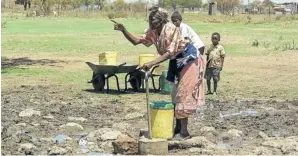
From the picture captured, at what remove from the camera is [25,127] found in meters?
8.85

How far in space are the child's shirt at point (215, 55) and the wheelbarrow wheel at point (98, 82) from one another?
7.20 feet

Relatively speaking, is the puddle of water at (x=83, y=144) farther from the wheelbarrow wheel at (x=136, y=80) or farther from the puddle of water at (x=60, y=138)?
the wheelbarrow wheel at (x=136, y=80)

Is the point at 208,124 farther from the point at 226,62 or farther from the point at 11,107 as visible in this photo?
the point at 226,62

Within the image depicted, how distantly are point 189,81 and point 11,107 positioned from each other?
407 centimetres

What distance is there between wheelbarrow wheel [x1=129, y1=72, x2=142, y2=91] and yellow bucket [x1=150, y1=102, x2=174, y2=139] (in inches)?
203

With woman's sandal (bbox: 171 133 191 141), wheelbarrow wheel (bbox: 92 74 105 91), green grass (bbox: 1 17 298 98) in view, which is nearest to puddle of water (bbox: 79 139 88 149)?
woman's sandal (bbox: 171 133 191 141)

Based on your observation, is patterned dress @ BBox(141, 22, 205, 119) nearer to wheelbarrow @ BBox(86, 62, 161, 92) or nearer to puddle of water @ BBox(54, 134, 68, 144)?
puddle of water @ BBox(54, 134, 68, 144)

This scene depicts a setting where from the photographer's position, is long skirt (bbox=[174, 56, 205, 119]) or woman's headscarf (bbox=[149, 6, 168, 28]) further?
long skirt (bbox=[174, 56, 205, 119])

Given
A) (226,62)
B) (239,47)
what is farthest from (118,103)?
(239,47)

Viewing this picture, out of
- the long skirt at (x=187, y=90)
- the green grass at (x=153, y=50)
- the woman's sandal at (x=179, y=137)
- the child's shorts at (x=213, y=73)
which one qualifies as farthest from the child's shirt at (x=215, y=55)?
the woman's sandal at (x=179, y=137)

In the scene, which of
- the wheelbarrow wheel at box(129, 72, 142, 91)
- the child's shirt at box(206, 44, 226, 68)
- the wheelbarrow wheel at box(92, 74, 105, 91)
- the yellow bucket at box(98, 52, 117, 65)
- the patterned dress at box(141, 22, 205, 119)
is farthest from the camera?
the yellow bucket at box(98, 52, 117, 65)

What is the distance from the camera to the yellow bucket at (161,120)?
7.57 m

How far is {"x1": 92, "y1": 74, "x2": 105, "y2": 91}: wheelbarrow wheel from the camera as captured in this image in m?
12.7

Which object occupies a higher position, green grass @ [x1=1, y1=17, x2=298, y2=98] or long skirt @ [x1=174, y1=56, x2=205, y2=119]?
long skirt @ [x1=174, y1=56, x2=205, y2=119]
